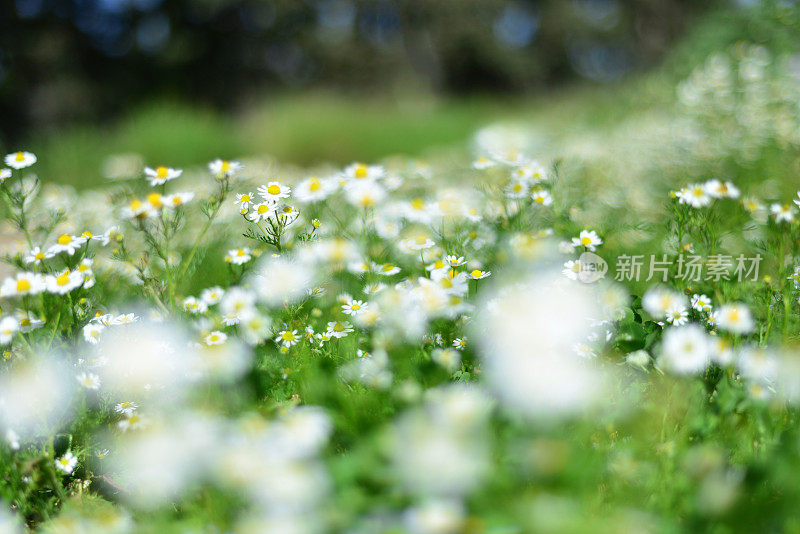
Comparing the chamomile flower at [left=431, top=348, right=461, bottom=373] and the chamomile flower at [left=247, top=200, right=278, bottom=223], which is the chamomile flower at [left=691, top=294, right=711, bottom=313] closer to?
the chamomile flower at [left=431, top=348, right=461, bottom=373]

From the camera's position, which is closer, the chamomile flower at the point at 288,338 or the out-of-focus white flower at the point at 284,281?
the out-of-focus white flower at the point at 284,281

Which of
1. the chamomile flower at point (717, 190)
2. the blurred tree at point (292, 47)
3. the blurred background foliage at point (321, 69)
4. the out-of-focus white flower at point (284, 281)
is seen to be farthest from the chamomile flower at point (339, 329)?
the blurred tree at point (292, 47)

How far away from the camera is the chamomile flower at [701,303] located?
179cm

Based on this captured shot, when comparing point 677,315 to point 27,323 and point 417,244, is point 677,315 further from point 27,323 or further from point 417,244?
point 27,323

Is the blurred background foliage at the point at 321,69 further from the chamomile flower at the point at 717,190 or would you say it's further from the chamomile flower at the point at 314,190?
the chamomile flower at the point at 314,190

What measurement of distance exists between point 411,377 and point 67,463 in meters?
0.93

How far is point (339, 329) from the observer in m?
1.87

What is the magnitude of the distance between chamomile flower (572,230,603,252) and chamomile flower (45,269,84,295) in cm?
146

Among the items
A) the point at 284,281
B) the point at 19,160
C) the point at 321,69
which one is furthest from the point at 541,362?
the point at 321,69

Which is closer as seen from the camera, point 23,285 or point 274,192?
point 23,285

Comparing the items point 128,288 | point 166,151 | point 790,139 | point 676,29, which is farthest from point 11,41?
point 676,29

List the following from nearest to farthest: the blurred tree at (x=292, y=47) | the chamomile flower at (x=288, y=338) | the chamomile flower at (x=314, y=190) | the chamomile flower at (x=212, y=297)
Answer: the chamomile flower at (x=288, y=338), the chamomile flower at (x=314, y=190), the chamomile flower at (x=212, y=297), the blurred tree at (x=292, y=47)

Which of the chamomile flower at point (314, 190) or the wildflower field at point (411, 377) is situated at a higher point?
the chamomile flower at point (314, 190)

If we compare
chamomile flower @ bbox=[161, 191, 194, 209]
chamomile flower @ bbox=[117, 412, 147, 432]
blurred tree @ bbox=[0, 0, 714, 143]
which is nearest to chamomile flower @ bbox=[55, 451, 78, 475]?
chamomile flower @ bbox=[117, 412, 147, 432]
